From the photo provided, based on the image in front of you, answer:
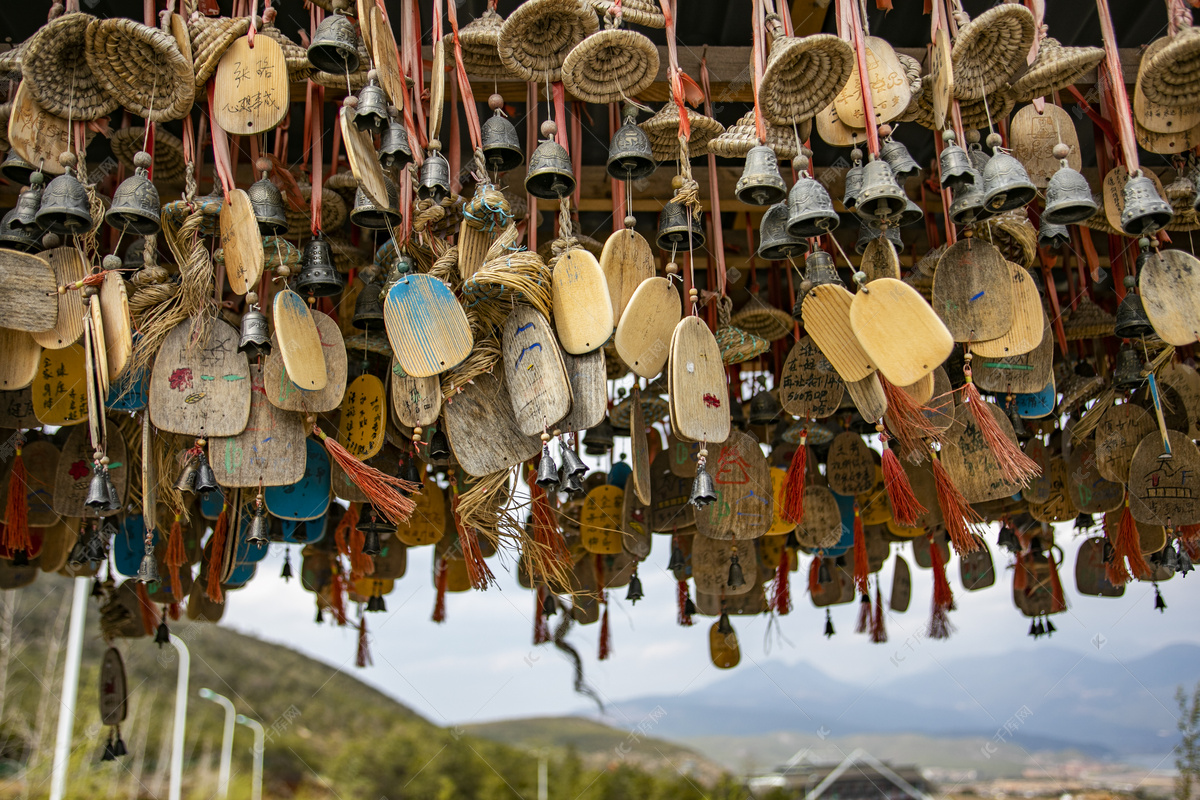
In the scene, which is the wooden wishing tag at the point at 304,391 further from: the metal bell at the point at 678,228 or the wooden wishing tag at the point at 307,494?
the metal bell at the point at 678,228

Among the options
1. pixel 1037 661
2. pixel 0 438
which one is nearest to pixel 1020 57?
pixel 0 438

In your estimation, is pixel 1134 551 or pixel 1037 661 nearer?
pixel 1134 551

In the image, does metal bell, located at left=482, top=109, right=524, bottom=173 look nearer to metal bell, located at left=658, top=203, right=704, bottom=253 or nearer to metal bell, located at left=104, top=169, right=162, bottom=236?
metal bell, located at left=658, top=203, right=704, bottom=253

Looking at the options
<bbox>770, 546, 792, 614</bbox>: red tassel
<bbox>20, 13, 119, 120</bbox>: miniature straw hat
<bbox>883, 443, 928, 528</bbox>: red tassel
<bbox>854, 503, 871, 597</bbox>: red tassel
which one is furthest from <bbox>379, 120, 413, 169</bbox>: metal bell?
<bbox>770, 546, 792, 614</bbox>: red tassel

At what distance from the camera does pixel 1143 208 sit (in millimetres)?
1481

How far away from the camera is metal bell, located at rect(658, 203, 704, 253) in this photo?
162cm

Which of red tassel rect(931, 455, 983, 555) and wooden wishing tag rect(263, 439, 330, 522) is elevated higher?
wooden wishing tag rect(263, 439, 330, 522)

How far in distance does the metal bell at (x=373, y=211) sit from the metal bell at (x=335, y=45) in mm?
214

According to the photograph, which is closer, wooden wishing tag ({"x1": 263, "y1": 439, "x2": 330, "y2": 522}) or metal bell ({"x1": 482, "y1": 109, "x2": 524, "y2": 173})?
metal bell ({"x1": 482, "y1": 109, "x2": 524, "y2": 173})

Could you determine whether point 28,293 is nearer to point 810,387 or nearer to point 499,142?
point 499,142

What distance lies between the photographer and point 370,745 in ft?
33.2

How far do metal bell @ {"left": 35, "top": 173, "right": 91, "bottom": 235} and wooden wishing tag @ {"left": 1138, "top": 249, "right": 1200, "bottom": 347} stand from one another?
2044 millimetres

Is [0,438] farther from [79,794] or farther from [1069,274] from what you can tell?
[79,794]

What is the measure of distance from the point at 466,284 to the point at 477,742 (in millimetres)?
10409
